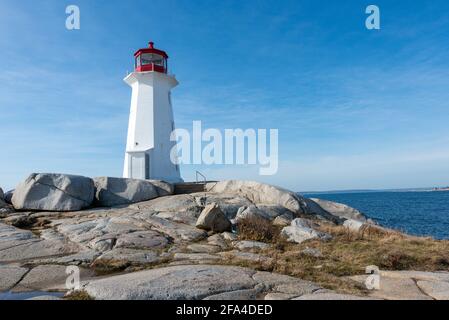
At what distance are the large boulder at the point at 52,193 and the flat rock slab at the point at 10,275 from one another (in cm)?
997

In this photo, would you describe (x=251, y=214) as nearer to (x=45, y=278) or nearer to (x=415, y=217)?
(x=45, y=278)

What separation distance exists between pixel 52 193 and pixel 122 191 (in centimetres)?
387

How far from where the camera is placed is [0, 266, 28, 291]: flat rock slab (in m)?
6.71

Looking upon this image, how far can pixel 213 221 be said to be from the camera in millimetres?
12805

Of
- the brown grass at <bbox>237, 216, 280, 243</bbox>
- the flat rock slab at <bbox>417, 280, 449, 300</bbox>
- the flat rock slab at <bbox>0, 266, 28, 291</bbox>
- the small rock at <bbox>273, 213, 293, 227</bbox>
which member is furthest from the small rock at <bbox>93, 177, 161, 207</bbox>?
the flat rock slab at <bbox>417, 280, 449, 300</bbox>

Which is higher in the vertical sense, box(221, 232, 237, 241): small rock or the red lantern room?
the red lantern room

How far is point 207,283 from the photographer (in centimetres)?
624

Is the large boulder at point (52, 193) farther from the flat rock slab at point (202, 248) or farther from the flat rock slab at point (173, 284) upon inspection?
the flat rock slab at point (173, 284)

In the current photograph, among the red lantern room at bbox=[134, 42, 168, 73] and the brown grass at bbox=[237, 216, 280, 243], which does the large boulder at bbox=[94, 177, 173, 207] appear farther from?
the red lantern room at bbox=[134, 42, 168, 73]

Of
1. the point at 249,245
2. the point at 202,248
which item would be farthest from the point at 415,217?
the point at 202,248

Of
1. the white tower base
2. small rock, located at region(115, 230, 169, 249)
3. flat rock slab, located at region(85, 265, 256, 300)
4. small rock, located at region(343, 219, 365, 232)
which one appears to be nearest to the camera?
flat rock slab, located at region(85, 265, 256, 300)

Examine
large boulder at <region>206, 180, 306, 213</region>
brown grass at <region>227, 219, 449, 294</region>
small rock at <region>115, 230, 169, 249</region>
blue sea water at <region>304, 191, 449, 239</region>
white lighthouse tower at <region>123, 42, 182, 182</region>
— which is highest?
white lighthouse tower at <region>123, 42, 182, 182</region>

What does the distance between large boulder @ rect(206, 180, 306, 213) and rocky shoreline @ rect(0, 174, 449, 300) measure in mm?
72
